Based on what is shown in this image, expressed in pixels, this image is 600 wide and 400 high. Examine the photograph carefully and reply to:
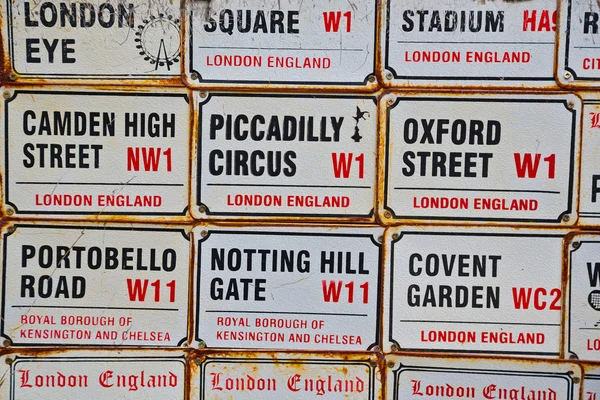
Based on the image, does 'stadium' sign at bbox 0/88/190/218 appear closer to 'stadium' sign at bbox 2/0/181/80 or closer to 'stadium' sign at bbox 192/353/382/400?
'stadium' sign at bbox 2/0/181/80

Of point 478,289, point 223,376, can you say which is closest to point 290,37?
point 478,289

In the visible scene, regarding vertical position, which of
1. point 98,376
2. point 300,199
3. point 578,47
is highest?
point 578,47

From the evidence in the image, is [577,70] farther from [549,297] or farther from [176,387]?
[176,387]

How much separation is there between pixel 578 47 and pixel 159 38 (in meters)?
1.38

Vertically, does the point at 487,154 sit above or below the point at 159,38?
below

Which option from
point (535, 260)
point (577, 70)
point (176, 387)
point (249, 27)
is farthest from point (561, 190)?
point (176, 387)

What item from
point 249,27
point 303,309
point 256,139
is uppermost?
point 249,27

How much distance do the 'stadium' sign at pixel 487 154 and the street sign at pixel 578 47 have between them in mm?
80

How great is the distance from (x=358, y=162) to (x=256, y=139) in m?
0.35

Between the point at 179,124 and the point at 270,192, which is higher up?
the point at 179,124

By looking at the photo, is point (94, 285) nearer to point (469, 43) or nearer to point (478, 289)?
point (478, 289)

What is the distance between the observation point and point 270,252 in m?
2.06

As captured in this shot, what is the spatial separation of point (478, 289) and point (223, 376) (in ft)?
3.02

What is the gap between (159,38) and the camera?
202cm
